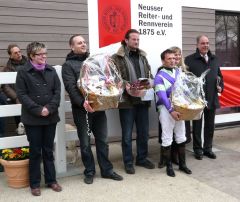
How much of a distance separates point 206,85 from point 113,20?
1687 millimetres

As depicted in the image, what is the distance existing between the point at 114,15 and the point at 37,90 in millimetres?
1822

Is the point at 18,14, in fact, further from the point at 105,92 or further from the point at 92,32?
the point at 105,92

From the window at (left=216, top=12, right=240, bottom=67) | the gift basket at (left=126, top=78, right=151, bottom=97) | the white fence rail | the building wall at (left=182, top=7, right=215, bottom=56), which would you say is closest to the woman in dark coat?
the white fence rail

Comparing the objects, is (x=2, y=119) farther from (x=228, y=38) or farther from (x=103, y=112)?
(x=228, y=38)

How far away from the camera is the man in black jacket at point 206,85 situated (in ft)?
17.4

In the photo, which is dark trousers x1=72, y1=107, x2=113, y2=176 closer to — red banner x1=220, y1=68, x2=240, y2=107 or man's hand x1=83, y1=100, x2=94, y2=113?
man's hand x1=83, y1=100, x2=94, y2=113

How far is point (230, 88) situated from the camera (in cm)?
612

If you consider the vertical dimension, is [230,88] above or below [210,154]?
above

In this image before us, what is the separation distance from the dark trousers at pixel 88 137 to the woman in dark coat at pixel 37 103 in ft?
1.16

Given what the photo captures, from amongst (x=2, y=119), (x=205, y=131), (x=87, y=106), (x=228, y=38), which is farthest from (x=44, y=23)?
(x=228, y=38)

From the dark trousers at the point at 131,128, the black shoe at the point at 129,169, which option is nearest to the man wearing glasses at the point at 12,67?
the dark trousers at the point at 131,128

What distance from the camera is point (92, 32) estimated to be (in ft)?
16.3

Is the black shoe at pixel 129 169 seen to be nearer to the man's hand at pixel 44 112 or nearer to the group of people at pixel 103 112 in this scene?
the group of people at pixel 103 112

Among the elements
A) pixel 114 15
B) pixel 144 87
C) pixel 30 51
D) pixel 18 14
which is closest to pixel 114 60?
pixel 144 87
